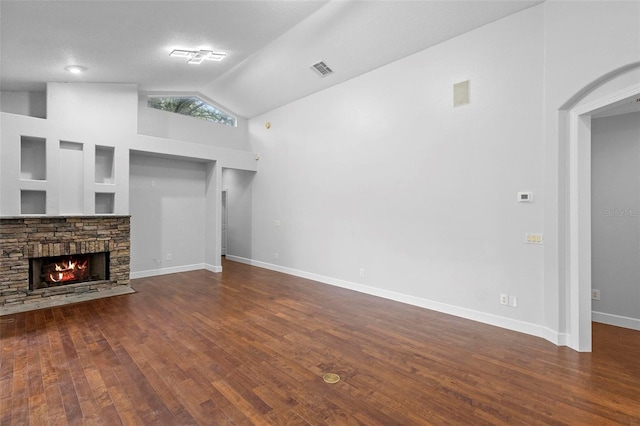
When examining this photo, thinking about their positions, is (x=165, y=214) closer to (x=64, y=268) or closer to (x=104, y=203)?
(x=104, y=203)

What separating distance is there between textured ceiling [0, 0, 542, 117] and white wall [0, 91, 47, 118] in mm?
160

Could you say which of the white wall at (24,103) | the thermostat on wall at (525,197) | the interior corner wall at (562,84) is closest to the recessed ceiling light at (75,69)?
the white wall at (24,103)

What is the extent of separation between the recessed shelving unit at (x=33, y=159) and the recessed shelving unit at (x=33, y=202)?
25cm

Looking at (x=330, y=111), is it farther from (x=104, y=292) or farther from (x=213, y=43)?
(x=104, y=292)

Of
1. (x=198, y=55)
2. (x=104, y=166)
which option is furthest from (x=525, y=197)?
(x=104, y=166)

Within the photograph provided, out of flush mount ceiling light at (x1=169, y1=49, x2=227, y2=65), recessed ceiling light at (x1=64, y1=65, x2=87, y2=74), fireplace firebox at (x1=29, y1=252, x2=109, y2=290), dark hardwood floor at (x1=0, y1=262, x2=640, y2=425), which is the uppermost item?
flush mount ceiling light at (x1=169, y1=49, x2=227, y2=65)

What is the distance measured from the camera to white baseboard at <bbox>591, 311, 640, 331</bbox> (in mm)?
3582

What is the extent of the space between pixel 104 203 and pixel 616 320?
Result: 25.7 feet

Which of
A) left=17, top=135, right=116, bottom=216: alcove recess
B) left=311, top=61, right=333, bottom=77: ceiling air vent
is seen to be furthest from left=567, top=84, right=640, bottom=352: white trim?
left=17, top=135, right=116, bottom=216: alcove recess

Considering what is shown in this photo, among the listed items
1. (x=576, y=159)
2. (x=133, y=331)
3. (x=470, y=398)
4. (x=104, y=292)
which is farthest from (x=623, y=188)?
(x=104, y=292)

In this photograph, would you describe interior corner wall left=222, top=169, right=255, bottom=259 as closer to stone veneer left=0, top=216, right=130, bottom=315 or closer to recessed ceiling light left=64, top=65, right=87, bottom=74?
stone veneer left=0, top=216, right=130, bottom=315

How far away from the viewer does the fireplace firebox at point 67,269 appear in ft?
15.4

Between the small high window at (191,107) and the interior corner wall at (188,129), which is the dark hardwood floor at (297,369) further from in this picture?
the small high window at (191,107)

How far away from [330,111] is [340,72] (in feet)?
2.32
